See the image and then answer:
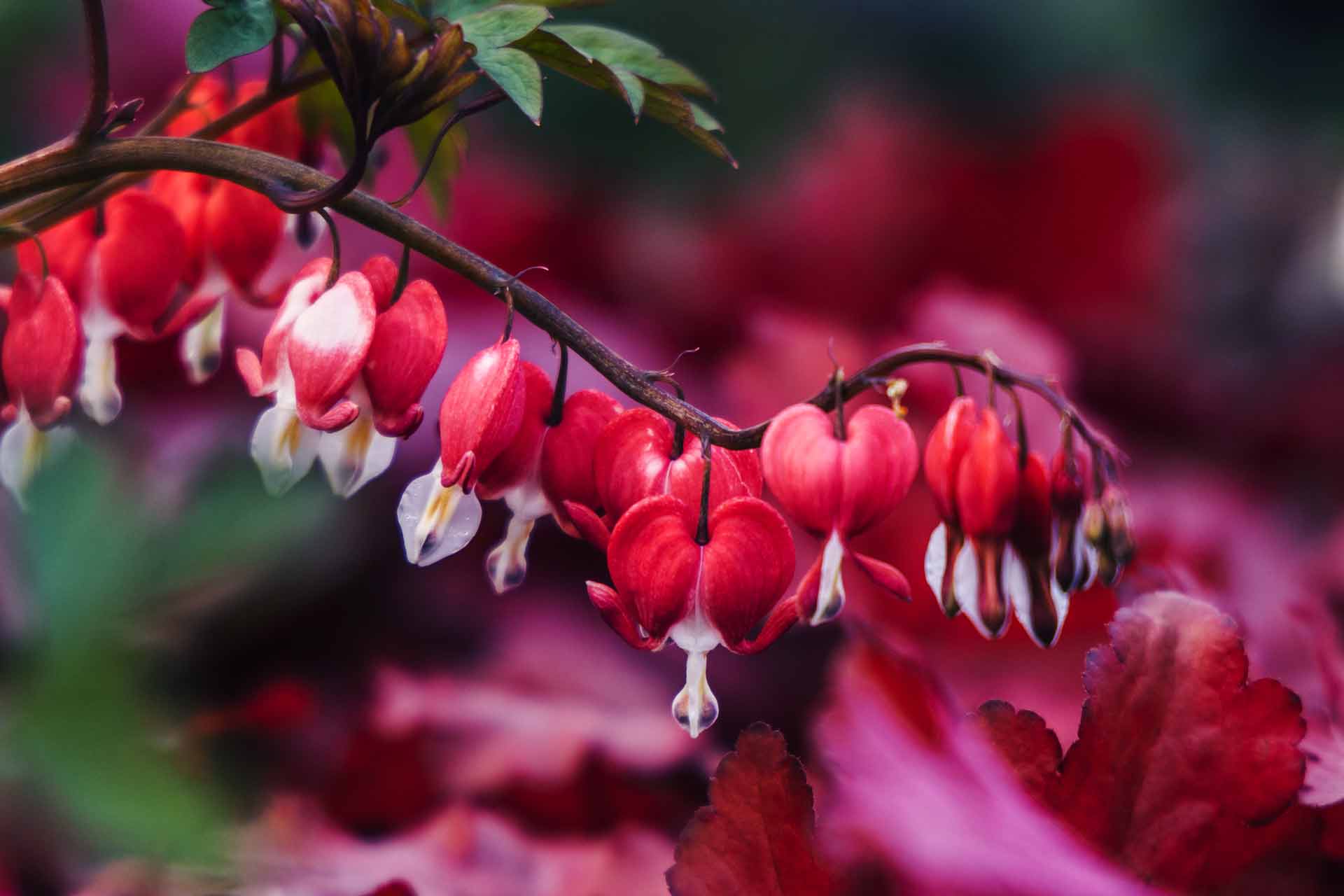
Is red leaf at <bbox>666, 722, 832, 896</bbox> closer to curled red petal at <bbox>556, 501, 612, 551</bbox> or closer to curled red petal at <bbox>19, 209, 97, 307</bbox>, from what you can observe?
curled red petal at <bbox>556, 501, 612, 551</bbox>

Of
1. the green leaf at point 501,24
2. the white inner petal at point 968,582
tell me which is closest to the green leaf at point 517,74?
the green leaf at point 501,24

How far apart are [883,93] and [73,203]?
660 mm

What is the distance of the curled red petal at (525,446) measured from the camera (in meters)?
0.25

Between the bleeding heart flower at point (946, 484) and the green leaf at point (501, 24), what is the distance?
0.36ft

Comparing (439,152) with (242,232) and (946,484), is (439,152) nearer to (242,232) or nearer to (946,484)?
(242,232)

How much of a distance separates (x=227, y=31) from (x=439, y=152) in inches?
3.9

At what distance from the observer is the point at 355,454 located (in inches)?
9.6

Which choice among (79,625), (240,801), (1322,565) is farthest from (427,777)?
(1322,565)

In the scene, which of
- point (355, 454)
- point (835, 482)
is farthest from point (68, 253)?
point (835, 482)

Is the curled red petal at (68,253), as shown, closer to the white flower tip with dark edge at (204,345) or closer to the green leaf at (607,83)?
the white flower tip with dark edge at (204,345)

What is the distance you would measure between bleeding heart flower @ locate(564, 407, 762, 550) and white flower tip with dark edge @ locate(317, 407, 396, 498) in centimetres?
4

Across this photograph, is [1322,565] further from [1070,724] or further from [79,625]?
[79,625]

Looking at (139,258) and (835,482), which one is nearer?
(835,482)

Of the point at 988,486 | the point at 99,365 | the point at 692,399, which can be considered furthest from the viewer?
the point at 692,399
